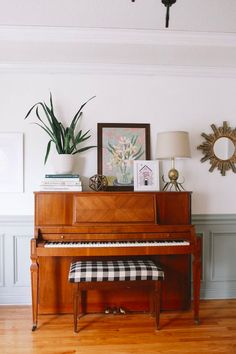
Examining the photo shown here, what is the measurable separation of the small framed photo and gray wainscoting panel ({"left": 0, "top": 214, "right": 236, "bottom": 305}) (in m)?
0.60

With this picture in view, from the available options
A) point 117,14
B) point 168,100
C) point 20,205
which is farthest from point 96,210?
point 117,14

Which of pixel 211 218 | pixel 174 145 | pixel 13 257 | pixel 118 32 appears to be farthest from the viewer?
pixel 211 218

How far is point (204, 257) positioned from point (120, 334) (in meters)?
1.23

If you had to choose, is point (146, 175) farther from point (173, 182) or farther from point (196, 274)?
point (196, 274)

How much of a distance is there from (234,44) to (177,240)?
1810 millimetres

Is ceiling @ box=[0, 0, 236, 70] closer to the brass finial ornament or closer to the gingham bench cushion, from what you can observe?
the brass finial ornament

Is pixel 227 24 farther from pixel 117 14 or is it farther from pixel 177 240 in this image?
pixel 177 240

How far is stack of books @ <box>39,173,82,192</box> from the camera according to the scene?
2684 millimetres

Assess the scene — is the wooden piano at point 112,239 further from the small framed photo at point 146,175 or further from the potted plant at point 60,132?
the potted plant at point 60,132

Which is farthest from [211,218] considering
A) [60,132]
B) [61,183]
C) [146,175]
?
[60,132]

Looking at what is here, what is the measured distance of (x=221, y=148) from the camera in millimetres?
3109

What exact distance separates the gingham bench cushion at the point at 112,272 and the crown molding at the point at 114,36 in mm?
1915

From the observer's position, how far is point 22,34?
96.2 inches

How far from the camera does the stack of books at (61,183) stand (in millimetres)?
2684
